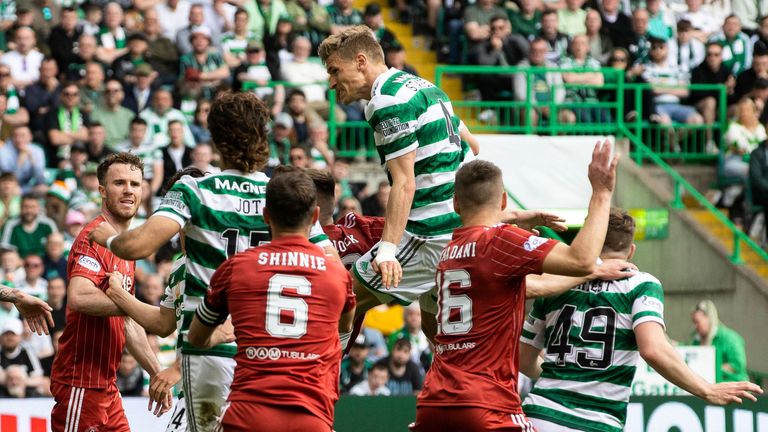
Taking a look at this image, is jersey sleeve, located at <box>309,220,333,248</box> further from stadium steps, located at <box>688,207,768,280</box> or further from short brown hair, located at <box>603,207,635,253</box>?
stadium steps, located at <box>688,207,768,280</box>

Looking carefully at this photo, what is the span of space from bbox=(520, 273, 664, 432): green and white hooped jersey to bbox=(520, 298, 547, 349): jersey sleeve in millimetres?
208

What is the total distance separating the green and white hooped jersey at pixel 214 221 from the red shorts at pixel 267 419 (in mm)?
754

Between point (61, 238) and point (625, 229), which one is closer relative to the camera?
point (625, 229)

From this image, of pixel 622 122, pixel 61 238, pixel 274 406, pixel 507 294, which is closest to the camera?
pixel 274 406

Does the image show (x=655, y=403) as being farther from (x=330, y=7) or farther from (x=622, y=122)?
(x=330, y=7)

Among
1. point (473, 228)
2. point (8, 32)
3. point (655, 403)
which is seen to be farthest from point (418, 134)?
point (8, 32)

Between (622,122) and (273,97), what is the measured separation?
4837 mm

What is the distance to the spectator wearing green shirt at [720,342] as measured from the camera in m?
14.6

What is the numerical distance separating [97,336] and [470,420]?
261 cm

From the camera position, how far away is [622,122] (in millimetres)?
18547

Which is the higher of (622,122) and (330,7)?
(330,7)

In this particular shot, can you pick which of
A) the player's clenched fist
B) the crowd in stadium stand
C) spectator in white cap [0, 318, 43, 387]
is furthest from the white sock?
spectator in white cap [0, 318, 43, 387]

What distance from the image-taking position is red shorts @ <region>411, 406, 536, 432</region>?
6.73 meters

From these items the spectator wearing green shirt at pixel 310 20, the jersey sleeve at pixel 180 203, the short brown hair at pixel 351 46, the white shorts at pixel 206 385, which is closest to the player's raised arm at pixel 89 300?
the white shorts at pixel 206 385
